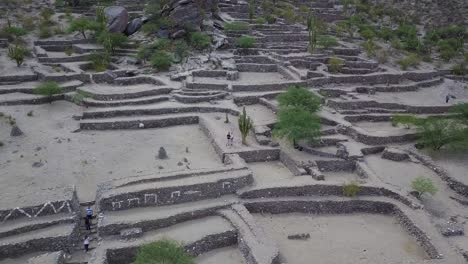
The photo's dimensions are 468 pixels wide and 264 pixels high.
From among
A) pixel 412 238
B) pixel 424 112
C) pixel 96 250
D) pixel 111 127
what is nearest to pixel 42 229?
pixel 96 250

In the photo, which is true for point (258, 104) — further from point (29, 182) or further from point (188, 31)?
point (29, 182)

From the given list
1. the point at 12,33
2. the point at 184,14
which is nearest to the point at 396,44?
the point at 184,14

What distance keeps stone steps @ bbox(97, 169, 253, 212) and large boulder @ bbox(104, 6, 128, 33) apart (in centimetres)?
2736

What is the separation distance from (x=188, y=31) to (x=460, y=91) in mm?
26017

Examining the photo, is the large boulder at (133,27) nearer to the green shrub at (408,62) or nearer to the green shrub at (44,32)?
the green shrub at (44,32)

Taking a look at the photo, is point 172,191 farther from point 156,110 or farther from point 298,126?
point 156,110

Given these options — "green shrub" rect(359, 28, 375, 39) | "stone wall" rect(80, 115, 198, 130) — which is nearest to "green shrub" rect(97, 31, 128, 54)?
"stone wall" rect(80, 115, 198, 130)

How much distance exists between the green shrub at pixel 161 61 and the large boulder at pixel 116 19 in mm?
7988

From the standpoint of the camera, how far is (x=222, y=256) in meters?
17.3

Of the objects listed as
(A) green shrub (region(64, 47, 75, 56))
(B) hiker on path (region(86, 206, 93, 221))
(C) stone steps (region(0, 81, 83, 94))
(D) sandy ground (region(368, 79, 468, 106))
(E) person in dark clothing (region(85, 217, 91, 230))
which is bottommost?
(E) person in dark clothing (region(85, 217, 91, 230))

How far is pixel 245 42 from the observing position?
134 feet

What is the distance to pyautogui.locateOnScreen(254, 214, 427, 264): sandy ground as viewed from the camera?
1738 centimetres

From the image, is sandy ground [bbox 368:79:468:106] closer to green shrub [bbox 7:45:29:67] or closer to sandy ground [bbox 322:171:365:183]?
sandy ground [bbox 322:171:365:183]

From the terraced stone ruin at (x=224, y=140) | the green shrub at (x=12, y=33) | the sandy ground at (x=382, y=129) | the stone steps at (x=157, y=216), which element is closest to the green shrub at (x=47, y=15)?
the terraced stone ruin at (x=224, y=140)
